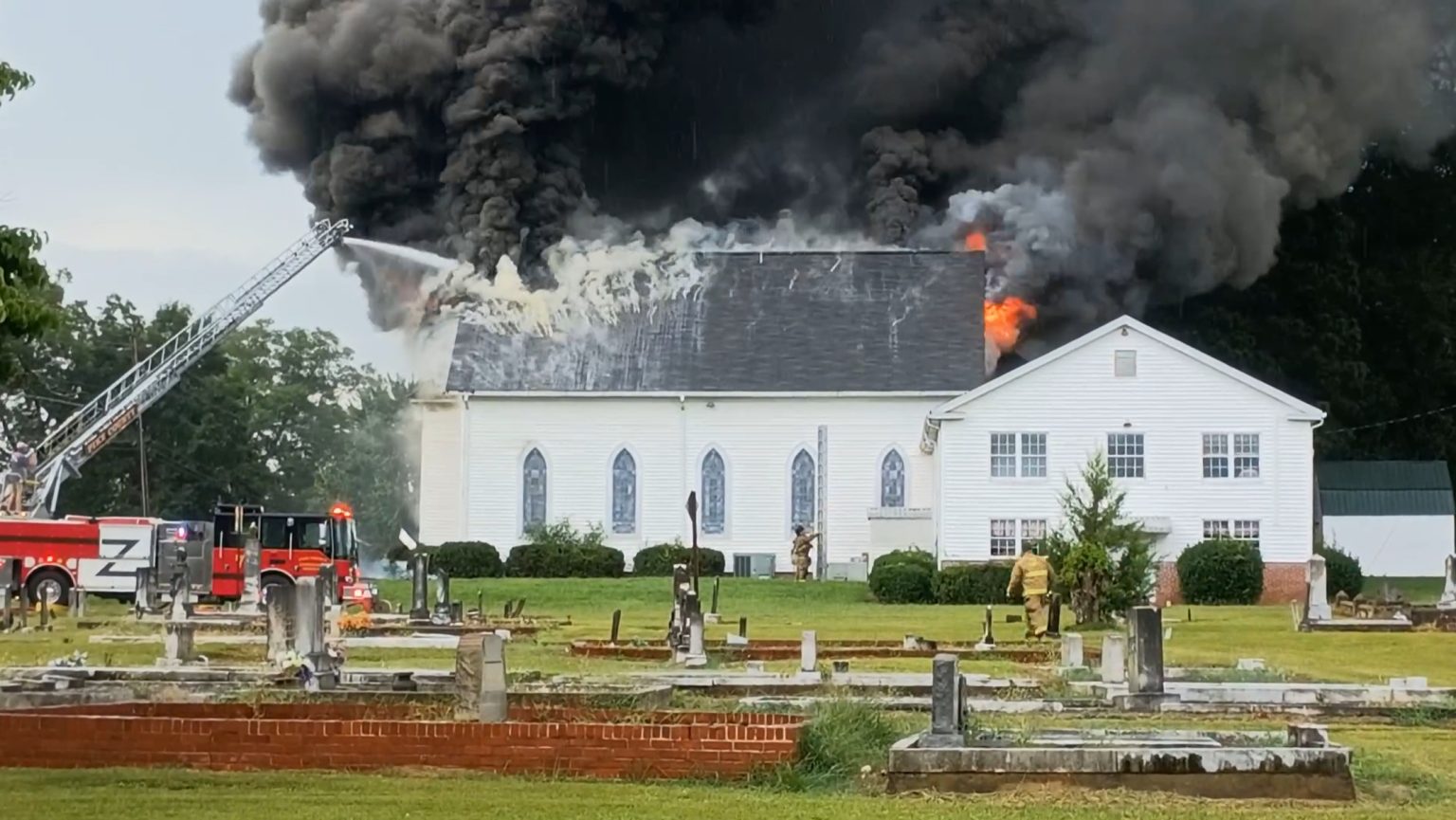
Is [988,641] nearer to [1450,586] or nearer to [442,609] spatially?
[442,609]

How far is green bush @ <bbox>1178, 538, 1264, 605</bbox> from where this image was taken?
41.3 m

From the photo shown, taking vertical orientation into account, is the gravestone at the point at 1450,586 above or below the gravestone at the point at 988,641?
above

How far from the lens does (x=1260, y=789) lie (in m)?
11.4

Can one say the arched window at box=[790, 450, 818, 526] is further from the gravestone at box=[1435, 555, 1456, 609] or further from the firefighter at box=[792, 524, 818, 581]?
the gravestone at box=[1435, 555, 1456, 609]

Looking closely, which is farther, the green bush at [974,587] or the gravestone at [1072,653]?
the green bush at [974,587]

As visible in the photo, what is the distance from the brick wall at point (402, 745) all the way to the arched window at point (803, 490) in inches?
1554

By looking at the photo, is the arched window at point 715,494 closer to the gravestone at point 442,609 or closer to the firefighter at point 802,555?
the firefighter at point 802,555

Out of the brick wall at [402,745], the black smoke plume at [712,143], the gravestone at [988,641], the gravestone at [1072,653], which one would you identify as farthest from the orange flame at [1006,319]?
the brick wall at [402,745]

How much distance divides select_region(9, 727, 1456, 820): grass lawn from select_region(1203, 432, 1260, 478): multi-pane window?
3350cm

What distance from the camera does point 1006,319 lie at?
56438mm

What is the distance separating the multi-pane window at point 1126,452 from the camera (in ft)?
149

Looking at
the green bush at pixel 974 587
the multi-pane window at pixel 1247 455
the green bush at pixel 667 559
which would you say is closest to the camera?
the green bush at pixel 974 587

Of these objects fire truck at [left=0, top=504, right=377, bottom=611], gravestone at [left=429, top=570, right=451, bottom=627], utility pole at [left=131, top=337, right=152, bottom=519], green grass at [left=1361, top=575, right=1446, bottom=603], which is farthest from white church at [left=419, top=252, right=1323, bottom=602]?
gravestone at [left=429, top=570, right=451, bottom=627]

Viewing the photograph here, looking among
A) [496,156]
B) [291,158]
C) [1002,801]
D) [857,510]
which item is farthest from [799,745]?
[291,158]
